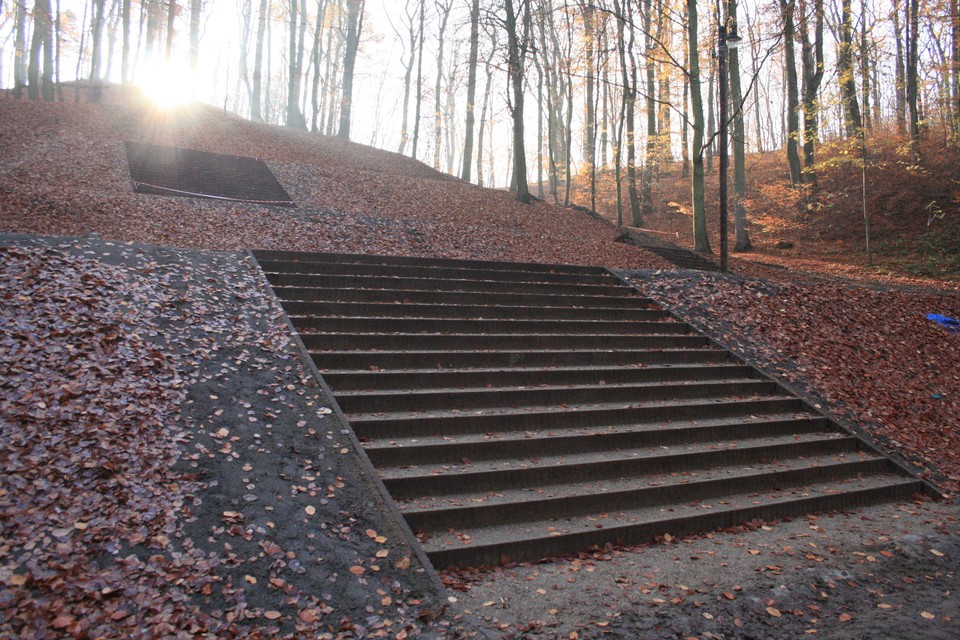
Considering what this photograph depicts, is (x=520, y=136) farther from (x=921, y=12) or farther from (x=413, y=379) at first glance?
(x=413, y=379)

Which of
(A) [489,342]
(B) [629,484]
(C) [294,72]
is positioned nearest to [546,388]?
(A) [489,342]

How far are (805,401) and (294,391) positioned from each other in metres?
6.38

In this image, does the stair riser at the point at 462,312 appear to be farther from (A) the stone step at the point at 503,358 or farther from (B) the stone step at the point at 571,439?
(B) the stone step at the point at 571,439

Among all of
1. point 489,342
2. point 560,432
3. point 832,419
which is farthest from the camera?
point 489,342

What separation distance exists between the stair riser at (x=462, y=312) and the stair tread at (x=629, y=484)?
3535 millimetres

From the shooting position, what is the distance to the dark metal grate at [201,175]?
564 inches

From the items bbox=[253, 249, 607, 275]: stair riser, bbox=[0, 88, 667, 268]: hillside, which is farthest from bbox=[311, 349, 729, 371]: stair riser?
bbox=[0, 88, 667, 268]: hillside

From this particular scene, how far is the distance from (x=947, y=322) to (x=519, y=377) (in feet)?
28.8

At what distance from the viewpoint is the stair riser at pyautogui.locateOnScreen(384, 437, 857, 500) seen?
539cm

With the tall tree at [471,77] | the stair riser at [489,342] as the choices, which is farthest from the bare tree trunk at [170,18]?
the stair riser at [489,342]

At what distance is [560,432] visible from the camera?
6562mm

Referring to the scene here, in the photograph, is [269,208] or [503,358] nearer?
[503,358]

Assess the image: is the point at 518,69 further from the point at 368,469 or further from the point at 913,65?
the point at 368,469

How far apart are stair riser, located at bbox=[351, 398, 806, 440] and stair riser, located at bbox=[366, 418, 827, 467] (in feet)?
1.10
